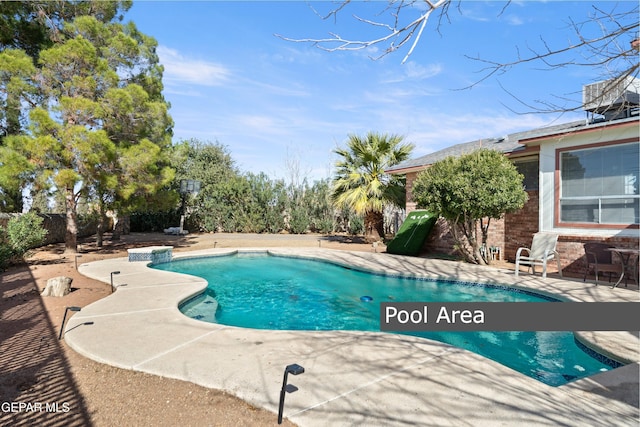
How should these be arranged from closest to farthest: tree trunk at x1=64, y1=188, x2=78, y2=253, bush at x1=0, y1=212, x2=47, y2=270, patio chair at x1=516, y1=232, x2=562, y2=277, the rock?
the rock → patio chair at x1=516, y1=232, x2=562, y2=277 → bush at x1=0, y1=212, x2=47, y2=270 → tree trunk at x1=64, y1=188, x2=78, y2=253

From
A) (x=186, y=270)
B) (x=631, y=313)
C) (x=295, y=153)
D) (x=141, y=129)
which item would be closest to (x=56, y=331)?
(x=186, y=270)

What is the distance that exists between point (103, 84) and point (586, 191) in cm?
1508

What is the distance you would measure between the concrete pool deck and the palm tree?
1003 centimetres

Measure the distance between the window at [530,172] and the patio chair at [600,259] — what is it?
3.05 meters

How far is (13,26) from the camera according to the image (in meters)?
13.2

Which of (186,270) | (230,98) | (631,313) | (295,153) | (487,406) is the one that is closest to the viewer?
(487,406)

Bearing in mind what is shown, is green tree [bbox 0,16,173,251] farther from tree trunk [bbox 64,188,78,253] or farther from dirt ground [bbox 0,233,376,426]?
dirt ground [bbox 0,233,376,426]

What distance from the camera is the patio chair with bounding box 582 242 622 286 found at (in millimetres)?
7590

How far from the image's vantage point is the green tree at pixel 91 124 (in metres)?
11.0

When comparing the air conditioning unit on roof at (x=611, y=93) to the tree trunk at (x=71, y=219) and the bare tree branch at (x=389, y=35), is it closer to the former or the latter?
the bare tree branch at (x=389, y=35)

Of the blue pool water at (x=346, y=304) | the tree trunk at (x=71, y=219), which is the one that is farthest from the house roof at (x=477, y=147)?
the tree trunk at (x=71, y=219)

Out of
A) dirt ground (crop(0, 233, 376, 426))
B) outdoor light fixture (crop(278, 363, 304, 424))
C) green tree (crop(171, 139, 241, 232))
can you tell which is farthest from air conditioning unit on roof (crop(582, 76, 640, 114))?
green tree (crop(171, 139, 241, 232))

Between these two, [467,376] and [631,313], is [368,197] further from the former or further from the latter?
[467,376]

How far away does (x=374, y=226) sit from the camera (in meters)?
16.8
